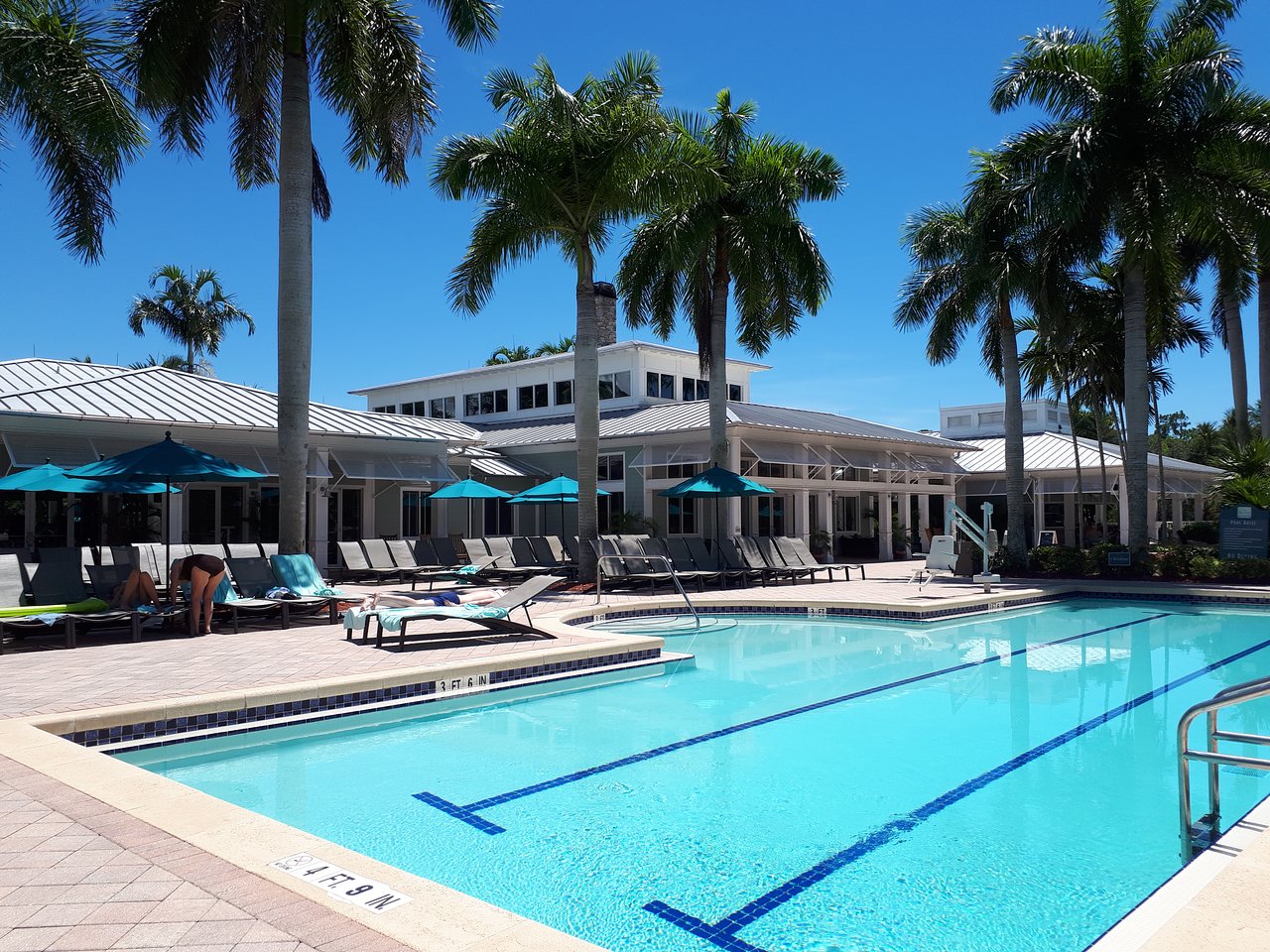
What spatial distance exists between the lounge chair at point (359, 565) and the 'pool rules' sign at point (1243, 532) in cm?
1662

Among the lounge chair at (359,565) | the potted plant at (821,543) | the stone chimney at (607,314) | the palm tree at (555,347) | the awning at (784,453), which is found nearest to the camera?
the lounge chair at (359,565)

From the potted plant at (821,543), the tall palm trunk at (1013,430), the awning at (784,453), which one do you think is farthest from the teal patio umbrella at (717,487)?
the potted plant at (821,543)

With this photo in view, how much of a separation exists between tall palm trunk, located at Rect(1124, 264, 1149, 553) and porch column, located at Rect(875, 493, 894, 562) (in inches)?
367

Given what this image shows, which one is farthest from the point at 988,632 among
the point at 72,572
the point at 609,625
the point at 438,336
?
the point at 438,336

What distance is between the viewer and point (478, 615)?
10.3 m

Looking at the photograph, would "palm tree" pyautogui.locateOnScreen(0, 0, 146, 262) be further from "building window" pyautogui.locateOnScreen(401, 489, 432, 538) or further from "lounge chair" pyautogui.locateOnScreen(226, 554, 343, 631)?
"building window" pyautogui.locateOnScreen(401, 489, 432, 538)

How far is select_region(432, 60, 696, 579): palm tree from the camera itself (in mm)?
16125

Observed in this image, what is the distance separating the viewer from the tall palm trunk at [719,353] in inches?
782

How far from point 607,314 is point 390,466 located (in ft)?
43.1

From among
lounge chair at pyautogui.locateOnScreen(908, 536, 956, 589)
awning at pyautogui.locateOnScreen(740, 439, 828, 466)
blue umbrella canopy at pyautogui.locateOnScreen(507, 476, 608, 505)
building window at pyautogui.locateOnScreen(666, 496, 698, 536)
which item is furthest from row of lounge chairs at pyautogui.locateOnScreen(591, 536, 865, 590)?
building window at pyautogui.locateOnScreen(666, 496, 698, 536)

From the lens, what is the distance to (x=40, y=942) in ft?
9.75

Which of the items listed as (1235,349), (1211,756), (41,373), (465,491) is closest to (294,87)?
(465,491)

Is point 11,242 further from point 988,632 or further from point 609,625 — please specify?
point 988,632

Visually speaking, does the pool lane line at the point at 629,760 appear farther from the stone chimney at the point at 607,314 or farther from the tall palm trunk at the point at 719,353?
the stone chimney at the point at 607,314
